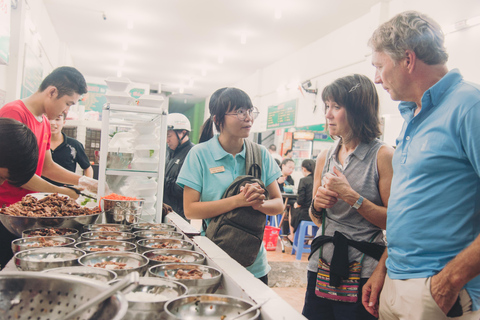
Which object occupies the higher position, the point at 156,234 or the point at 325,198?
the point at 325,198

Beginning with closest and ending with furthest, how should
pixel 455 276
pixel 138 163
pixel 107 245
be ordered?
pixel 455 276
pixel 107 245
pixel 138 163

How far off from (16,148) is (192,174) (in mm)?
840

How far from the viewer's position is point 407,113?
1566mm

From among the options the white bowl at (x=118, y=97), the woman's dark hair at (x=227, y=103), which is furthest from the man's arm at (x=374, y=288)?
the white bowl at (x=118, y=97)

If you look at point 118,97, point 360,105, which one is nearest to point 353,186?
point 360,105

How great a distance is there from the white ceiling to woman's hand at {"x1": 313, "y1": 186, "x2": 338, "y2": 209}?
5171 mm

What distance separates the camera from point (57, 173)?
2928mm

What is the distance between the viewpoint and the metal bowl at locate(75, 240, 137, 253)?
1.43m

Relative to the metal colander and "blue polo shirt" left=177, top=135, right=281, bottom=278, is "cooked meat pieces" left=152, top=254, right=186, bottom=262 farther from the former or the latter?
"blue polo shirt" left=177, top=135, right=281, bottom=278

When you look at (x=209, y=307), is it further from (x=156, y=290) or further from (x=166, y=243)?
(x=166, y=243)

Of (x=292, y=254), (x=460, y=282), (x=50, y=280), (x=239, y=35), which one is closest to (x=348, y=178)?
(x=460, y=282)

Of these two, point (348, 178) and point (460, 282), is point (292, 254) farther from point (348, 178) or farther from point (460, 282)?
point (460, 282)

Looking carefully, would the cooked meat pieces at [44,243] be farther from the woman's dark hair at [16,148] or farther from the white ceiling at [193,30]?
the white ceiling at [193,30]

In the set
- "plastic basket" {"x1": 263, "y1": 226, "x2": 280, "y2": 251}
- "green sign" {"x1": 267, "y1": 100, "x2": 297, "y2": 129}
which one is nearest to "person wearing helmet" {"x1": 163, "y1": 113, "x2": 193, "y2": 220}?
"plastic basket" {"x1": 263, "y1": 226, "x2": 280, "y2": 251}
